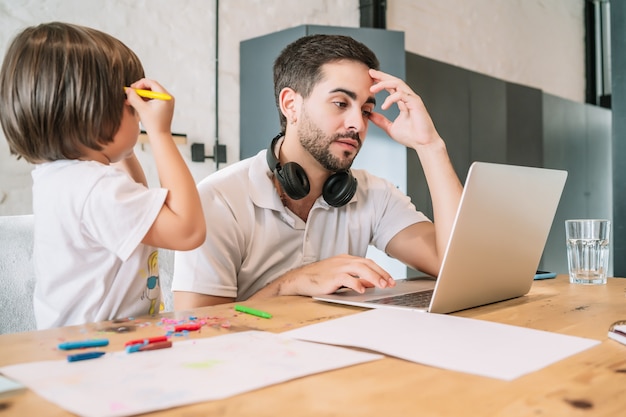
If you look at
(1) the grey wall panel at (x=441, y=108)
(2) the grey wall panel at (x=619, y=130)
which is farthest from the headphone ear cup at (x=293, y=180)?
(1) the grey wall panel at (x=441, y=108)

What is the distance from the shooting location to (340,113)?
1573mm

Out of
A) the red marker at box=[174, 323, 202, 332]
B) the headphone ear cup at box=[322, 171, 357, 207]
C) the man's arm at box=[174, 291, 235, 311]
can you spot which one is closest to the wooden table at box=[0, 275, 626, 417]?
the red marker at box=[174, 323, 202, 332]

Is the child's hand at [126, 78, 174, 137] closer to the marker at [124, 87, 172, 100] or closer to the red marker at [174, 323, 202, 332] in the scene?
the marker at [124, 87, 172, 100]

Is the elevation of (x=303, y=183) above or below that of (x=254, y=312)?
above

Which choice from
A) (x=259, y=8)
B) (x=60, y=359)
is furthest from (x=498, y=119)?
(x=60, y=359)

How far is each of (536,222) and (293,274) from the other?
508 mm

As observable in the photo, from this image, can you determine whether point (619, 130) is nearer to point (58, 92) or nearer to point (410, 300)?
point (410, 300)

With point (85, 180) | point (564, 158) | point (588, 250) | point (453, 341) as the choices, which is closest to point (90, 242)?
point (85, 180)

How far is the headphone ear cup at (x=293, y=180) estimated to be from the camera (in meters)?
1.46

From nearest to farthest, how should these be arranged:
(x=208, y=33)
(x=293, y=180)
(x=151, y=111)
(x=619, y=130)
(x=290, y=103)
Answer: (x=151, y=111) → (x=293, y=180) → (x=290, y=103) → (x=619, y=130) → (x=208, y=33)

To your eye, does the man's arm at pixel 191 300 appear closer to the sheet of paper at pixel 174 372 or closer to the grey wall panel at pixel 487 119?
the sheet of paper at pixel 174 372

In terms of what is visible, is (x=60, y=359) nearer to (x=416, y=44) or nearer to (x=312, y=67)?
(x=312, y=67)

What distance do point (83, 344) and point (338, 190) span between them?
910 mm

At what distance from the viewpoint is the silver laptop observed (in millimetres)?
987
